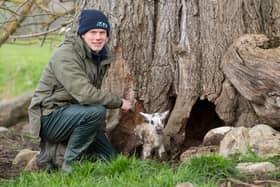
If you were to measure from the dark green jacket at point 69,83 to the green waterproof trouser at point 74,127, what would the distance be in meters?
0.07

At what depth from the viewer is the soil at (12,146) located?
24.7 feet

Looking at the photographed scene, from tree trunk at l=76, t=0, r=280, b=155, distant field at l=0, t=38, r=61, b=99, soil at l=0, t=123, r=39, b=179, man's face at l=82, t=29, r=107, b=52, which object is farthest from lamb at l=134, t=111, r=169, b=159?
distant field at l=0, t=38, r=61, b=99

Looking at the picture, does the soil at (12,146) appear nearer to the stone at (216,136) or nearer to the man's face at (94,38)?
the man's face at (94,38)

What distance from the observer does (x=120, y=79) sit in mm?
7805

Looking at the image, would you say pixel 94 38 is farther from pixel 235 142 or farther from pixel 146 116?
pixel 235 142

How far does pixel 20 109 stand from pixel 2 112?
1.16 feet

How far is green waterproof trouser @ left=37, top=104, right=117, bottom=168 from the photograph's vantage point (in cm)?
683

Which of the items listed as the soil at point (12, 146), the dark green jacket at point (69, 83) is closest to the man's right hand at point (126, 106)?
the dark green jacket at point (69, 83)

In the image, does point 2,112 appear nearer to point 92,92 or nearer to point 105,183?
point 92,92

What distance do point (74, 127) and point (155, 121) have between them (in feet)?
3.16

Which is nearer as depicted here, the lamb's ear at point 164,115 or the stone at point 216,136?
the stone at point 216,136

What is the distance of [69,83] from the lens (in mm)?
6695

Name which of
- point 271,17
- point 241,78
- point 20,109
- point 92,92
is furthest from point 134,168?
point 20,109

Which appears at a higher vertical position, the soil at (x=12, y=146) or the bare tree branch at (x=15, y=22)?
the bare tree branch at (x=15, y=22)
